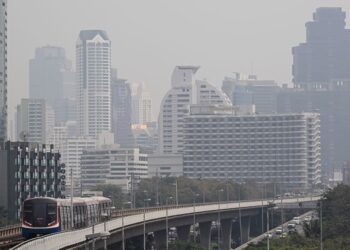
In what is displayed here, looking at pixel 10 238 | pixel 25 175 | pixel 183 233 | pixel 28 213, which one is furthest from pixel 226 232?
pixel 28 213

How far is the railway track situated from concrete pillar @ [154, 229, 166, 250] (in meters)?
36.1

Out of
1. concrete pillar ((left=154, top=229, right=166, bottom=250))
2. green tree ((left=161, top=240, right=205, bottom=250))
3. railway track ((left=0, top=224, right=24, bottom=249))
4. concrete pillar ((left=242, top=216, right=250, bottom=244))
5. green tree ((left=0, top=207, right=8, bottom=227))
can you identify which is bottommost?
concrete pillar ((left=242, top=216, right=250, bottom=244))

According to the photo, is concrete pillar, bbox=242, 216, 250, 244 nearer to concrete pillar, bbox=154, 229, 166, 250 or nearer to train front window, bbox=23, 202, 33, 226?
concrete pillar, bbox=154, 229, 166, 250

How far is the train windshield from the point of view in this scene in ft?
281

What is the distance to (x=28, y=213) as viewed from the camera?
85.9 m

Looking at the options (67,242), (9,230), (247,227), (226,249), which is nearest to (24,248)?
(67,242)

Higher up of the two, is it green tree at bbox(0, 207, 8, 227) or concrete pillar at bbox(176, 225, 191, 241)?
green tree at bbox(0, 207, 8, 227)

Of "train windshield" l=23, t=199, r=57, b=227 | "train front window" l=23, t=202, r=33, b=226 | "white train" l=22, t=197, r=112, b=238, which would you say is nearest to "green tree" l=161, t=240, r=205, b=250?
"white train" l=22, t=197, r=112, b=238

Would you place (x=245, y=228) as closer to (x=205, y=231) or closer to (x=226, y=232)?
(x=226, y=232)

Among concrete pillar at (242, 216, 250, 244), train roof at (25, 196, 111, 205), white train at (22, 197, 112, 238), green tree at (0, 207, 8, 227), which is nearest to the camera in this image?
white train at (22, 197, 112, 238)

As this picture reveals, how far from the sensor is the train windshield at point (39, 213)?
85625mm

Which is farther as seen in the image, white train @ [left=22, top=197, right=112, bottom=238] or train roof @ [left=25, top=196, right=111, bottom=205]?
train roof @ [left=25, top=196, right=111, bottom=205]

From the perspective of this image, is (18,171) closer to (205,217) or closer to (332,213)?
(205,217)

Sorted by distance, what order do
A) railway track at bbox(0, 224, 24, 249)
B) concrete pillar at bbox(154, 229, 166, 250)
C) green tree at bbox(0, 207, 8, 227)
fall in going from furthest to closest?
1. green tree at bbox(0, 207, 8, 227)
2. concrete pillar at bbox(154, 229, 166, 250)
3. railway track at bbox(0, 224, 24, 249)
